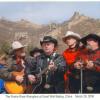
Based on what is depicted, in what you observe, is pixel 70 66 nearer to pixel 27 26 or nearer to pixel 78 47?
pixel 78 47

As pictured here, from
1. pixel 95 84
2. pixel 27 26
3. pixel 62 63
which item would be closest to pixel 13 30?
pixel 27 26

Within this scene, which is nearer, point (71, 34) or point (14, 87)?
point (71, 34)

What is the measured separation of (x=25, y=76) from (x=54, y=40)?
76cm

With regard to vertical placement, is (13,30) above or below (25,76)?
above

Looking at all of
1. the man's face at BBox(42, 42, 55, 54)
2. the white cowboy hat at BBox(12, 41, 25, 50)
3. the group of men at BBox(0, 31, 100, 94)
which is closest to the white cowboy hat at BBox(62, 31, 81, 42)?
the group of men at BBox(0, 31, 100, 94)

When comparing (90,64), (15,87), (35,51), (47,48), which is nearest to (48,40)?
(47,48)

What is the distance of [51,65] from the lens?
32.0ft

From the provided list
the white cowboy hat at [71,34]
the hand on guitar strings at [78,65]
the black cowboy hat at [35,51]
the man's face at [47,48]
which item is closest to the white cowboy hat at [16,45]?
the black cowboy hat at [35,51]

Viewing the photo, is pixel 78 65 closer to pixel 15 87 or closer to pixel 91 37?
pixel 91 37

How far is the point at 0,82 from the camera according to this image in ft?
32.4

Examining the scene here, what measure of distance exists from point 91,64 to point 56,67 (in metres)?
0.55

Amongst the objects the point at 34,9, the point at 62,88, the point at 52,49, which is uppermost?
the point at 34,9

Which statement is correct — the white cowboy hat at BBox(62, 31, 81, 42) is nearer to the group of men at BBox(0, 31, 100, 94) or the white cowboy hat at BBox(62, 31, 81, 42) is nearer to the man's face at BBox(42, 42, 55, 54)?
the group of men at BBox(0, 31, 100, 94)

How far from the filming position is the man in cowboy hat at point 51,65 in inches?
383
